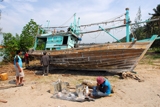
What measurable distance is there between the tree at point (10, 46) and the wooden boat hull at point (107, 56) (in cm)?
936

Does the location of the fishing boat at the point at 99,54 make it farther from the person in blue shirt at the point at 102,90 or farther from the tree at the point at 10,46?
the tree at the point at 10,46

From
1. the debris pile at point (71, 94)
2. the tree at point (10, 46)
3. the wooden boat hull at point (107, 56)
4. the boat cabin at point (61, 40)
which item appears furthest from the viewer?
the tree at point (10, 46)

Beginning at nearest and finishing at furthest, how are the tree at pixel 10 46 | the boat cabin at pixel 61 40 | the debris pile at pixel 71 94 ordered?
the debris pile at pixel 71 94, the boat cabin at pixel 61 40, the tree at pixel 10 46

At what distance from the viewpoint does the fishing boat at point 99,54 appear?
7074mm

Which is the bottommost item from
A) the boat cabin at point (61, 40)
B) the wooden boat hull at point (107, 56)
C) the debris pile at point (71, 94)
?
the debris pile at point (71, 94)

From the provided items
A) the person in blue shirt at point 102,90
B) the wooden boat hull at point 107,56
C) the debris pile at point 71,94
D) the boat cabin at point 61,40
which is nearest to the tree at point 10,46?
the boat cabin at point 61,40

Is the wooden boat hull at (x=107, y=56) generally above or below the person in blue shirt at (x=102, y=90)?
above

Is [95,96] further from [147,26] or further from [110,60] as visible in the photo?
[147,26]

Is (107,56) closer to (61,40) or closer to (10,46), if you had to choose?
(61,40)

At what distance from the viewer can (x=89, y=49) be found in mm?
7777

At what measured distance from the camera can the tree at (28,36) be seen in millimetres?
16547

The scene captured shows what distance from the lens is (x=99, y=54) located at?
7621 millimetres

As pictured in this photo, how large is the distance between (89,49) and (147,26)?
18.3 m

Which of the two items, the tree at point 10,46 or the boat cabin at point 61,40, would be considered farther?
the tree at point 10,46
